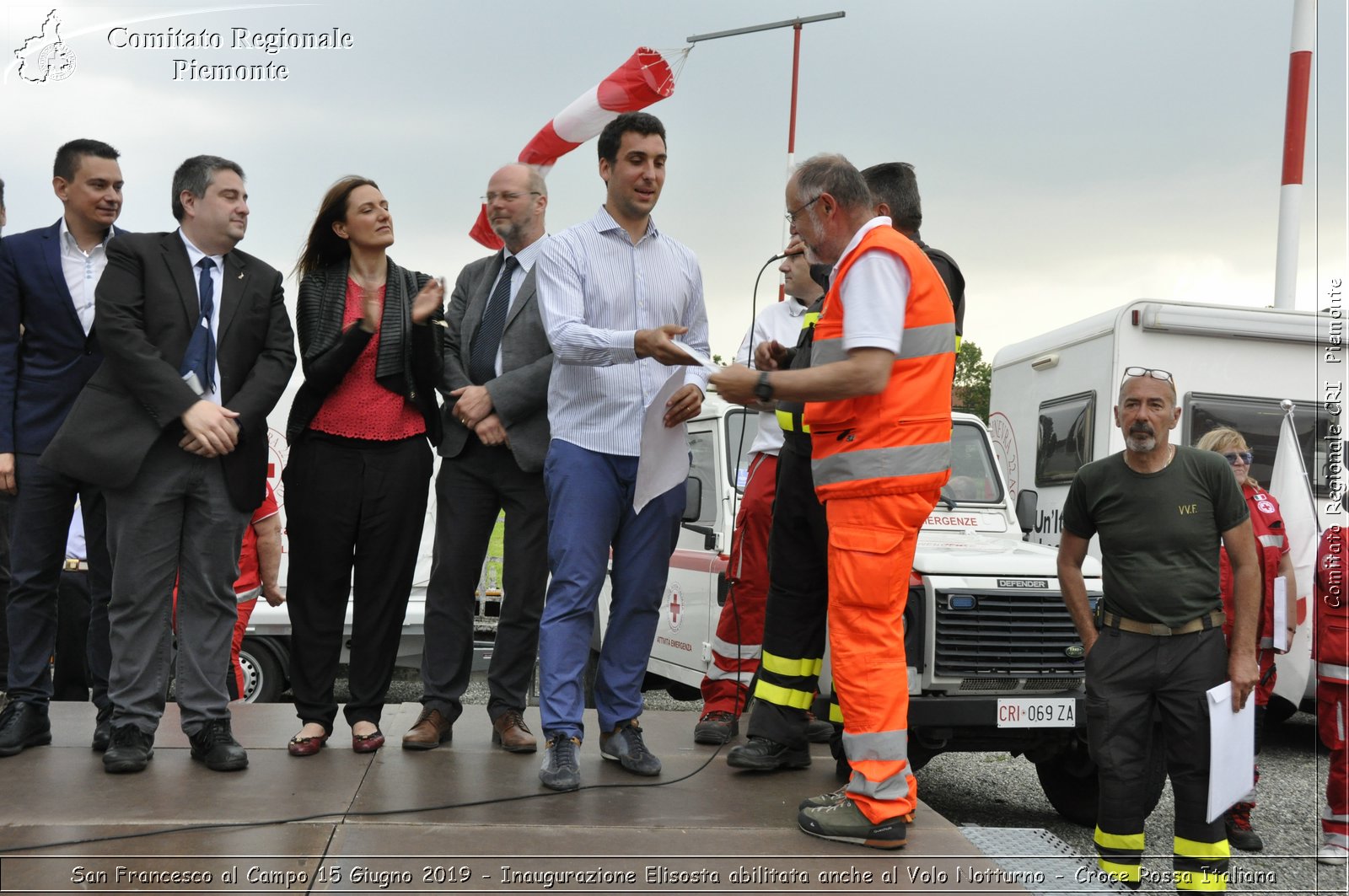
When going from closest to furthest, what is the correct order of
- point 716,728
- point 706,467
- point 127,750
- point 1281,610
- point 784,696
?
point 127,750 → point 784,696 → point 716,728 → point 1281,610 → point 706,467

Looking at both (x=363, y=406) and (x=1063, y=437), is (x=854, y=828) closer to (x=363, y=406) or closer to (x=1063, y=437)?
(x=363, y=406)

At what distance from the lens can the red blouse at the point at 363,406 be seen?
438 cm

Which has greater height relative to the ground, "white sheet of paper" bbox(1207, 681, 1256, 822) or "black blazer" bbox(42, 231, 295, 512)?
"black blazer" bbox(42, 231, 295, 512)

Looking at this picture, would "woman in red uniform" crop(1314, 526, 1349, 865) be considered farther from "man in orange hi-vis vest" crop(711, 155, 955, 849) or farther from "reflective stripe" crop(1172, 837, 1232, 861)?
"man in orange hi-vis vest" crop(711, 155, 955, 849)

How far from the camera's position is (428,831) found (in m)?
3.27

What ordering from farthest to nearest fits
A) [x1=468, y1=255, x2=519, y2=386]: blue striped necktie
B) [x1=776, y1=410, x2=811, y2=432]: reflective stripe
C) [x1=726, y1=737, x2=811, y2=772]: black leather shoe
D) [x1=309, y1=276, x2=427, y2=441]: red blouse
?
[x1=468, y1=255, x2=519, y2=386]: blue striped necktie
[x1=309, y1=276, x2=427, y2=441]: red blouse
[x1=776, y1=410, x2=811, y2=432]: reflective stripe
[x1=726, y1=737, x2=811, y2=772]: black leather shoe

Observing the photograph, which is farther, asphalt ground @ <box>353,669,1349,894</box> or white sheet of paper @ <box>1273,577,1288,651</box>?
white sheet of paper @ <box>1273,577,1288,651</box>

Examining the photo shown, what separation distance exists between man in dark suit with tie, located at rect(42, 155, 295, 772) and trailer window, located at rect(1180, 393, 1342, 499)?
726 centimetres

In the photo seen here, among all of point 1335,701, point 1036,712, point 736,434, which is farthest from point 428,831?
point 736,434

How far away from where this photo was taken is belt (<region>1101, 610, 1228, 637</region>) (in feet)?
14.9

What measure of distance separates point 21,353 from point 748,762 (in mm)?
3152

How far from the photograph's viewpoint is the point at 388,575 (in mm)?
4449

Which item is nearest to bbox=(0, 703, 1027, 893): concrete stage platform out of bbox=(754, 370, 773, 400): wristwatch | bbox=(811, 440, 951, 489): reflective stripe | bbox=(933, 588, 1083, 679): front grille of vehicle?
bbox=(811, 440, 951, 489): reflective stripe

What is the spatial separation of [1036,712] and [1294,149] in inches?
371
